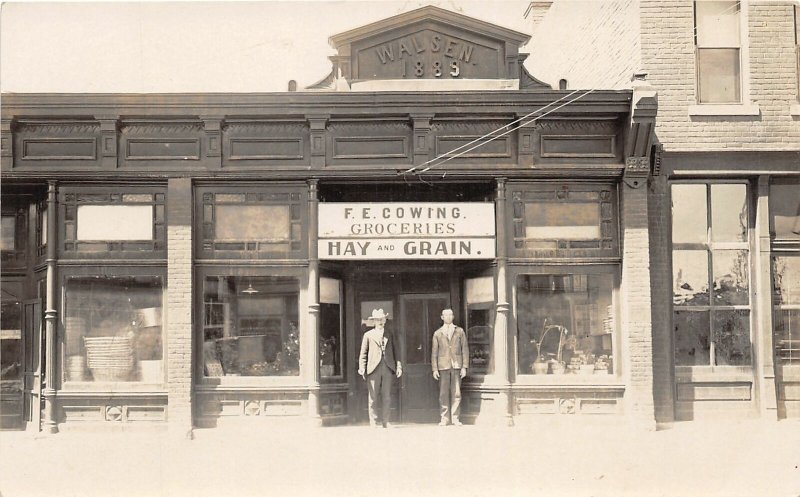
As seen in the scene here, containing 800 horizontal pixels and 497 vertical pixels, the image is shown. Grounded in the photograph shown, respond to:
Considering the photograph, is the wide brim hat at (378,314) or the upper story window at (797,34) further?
the upper story window at (797,34)

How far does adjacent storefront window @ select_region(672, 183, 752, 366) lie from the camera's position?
1461cm

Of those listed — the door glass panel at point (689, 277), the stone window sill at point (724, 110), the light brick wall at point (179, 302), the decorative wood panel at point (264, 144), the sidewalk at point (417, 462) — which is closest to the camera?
the sidewalk at point (417, 462)

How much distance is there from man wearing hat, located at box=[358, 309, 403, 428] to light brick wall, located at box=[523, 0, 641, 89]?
5.42m

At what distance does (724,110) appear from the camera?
14508 mm

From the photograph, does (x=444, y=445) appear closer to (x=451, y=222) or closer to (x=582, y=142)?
(x=451, y=222)

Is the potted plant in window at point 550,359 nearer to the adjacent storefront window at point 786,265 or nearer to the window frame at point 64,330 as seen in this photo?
the adjacent storefront window at point 786,265

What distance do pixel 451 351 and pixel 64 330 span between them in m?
5.94

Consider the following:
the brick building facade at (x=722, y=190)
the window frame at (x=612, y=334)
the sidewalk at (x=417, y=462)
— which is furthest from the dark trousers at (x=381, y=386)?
the brick building facade at (x=722, y=190)

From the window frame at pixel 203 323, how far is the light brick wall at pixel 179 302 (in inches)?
7.7

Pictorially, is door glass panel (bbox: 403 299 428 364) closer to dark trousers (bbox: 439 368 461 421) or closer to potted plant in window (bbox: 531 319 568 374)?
dark trousers (bbox: 439 368 461 421)

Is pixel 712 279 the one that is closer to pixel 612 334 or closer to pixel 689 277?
pixel 689 277

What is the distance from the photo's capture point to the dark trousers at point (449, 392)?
14.0m

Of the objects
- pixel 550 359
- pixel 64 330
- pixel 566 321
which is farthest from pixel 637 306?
pixel 64 330

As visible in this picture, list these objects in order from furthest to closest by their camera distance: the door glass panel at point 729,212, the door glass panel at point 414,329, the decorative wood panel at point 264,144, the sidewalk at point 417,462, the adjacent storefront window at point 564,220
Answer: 1. the door glass panel at point 414,329
2. the door glass panel at point 729,212
3. the adjacent storefront window at point 564,220
4. the decorative wood panel at point 264,144
5. the sidewalk at point 417,462
